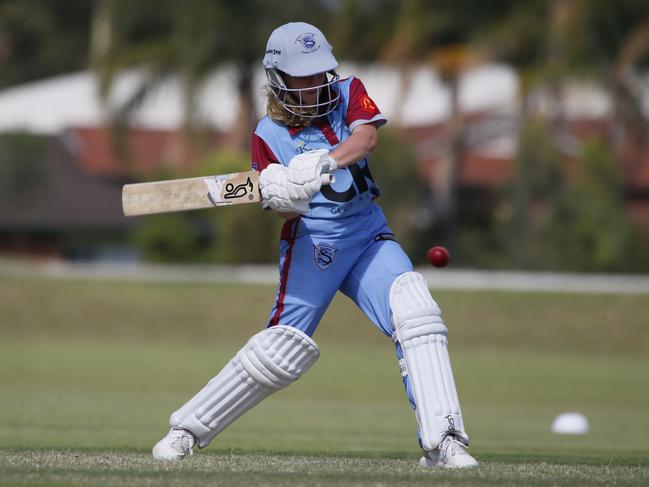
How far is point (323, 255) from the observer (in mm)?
6082

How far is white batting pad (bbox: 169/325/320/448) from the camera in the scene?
6.03 m

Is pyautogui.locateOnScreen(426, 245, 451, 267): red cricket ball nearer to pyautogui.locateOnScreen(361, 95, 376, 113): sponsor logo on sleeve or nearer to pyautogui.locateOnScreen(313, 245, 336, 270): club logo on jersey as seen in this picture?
pyautogui.locateOnScreen(313, 245, 336, 270): club logo on jersey

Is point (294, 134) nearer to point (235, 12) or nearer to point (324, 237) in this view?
point (324, 237)

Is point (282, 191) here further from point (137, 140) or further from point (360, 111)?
point (137, 140)

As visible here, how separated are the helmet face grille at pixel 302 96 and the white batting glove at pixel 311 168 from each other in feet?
0.93

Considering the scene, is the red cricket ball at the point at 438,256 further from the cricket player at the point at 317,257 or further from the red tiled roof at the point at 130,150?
the red tiled roof at the point at 130,150

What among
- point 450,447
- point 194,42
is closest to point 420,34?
point 194,42

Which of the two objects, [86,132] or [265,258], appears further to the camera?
[86,132]

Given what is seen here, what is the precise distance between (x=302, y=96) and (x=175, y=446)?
5.80ft

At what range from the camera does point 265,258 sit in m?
30.2

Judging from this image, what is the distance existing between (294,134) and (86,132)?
3696 cm

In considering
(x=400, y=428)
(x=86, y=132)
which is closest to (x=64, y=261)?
(x=86, y=132)

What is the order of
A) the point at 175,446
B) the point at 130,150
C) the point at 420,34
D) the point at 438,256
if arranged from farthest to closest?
the point at 130,150
the point at 420,34
the point at 438,256
the point at 175,446

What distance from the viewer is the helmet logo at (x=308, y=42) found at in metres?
6.08
